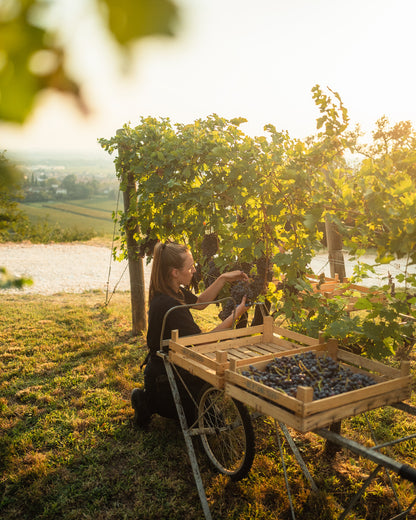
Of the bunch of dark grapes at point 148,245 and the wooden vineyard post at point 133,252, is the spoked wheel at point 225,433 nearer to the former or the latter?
the bunch of dark grapes at point 148,245

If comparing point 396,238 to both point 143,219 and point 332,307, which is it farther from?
point 143,219

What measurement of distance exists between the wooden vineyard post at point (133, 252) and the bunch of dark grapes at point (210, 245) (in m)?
1.51

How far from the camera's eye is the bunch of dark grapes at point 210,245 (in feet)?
15.5

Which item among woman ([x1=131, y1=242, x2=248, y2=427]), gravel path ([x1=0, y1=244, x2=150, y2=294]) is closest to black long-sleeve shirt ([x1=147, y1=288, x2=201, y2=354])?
woman ([x1=131, y1=242, x2=248, y2=427])

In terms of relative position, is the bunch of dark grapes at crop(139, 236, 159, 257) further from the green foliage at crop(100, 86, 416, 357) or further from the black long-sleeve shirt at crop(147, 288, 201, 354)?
the black long-sleeve shirt at crop(147, 288, 201, 354)

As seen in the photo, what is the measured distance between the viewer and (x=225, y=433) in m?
3.23

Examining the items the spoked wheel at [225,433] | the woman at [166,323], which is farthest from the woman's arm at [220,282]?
the spoked wheel at [225,433]

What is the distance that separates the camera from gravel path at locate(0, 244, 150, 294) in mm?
10430

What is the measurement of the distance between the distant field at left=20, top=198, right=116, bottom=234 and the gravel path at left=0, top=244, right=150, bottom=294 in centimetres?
140

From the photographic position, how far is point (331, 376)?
2426 mm

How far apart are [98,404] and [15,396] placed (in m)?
0.89

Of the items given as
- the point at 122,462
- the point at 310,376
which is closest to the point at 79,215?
the point at 122,462

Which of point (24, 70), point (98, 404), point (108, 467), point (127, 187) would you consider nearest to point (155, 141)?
point (127, 187)

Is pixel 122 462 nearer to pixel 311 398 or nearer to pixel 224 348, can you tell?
pixel 224 348
